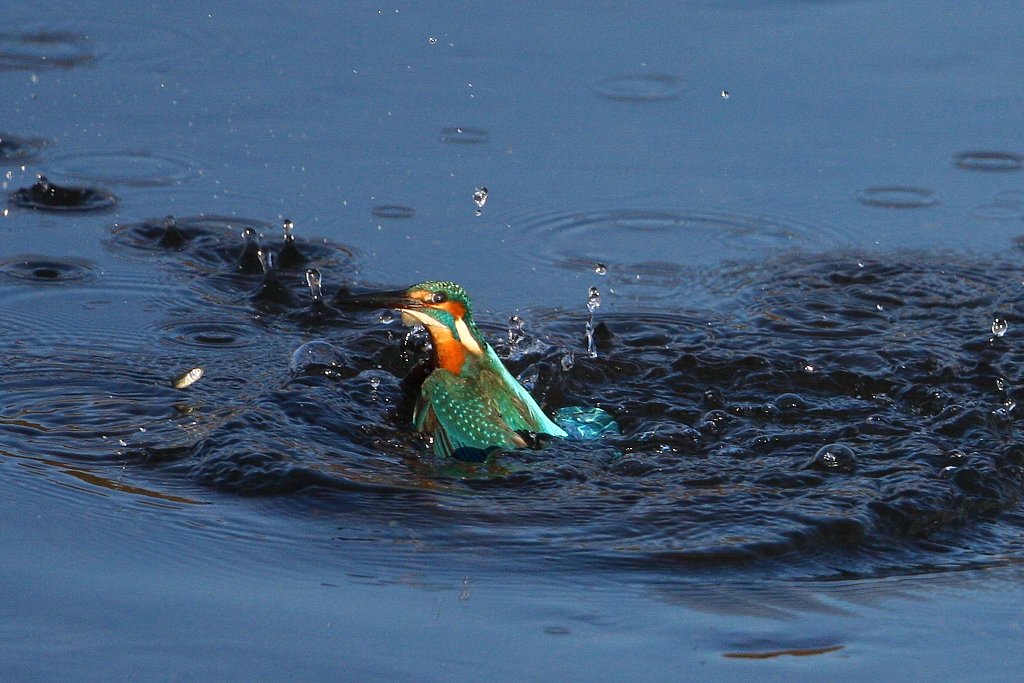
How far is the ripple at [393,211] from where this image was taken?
6785mm

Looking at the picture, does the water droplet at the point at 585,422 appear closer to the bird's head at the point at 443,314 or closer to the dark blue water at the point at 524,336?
the dark blue water at the point at 524,336

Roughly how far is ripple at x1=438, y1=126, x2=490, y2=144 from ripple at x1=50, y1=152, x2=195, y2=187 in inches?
45.7

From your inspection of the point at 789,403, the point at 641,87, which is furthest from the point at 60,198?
the point at 789,403

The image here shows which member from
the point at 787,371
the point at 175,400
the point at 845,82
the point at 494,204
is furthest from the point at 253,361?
the point at 845,82

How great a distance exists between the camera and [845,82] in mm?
7824

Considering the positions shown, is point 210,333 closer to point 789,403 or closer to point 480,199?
point 480,199

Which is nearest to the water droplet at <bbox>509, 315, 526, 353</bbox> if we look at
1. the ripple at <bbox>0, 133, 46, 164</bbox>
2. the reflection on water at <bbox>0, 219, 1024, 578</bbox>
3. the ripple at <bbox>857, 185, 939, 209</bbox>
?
the reflection on water at <bbox>0, 219, 1024, 578</bbox>

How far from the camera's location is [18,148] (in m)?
7.30

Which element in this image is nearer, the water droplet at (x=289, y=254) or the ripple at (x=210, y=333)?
the ripple at (x=210, y=333)

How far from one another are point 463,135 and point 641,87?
1.02 metres

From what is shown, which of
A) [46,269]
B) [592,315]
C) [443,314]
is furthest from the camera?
[46,269]

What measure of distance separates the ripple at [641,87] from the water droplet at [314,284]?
2056mm

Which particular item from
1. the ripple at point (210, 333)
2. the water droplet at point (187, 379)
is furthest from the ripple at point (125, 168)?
the water droplet at point (187, 379)

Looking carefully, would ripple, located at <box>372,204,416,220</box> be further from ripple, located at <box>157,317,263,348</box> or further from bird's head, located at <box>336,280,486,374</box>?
bird's head, located at <box>336,280,486,374</box>
